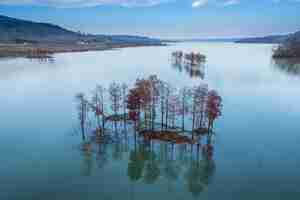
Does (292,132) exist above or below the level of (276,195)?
above

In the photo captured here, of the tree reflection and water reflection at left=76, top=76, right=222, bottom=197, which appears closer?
the tree reflection

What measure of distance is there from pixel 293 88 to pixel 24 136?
42987 mm

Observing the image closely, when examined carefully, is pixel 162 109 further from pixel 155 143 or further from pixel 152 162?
pixel 152 162

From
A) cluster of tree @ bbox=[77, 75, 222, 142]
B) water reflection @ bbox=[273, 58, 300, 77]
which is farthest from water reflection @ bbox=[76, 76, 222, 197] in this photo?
water reflection @ bbox=[273, 58, 300, 77]

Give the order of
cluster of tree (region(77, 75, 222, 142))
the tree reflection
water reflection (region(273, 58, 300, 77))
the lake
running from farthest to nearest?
water reflection (region(273, 58, 300, 77)) → cluster of tree (region(77, 75, 222, 142)) → the tree reflection → the lake

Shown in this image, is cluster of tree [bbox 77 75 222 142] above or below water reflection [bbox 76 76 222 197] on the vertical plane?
above

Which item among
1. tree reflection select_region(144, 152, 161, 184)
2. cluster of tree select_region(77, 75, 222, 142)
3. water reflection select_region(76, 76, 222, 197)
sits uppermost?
cluster of tree select_region(77, 75, 222, 142)

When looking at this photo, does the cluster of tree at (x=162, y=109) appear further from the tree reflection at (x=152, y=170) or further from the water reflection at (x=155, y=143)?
the tree reflection at (x=152, y=170)

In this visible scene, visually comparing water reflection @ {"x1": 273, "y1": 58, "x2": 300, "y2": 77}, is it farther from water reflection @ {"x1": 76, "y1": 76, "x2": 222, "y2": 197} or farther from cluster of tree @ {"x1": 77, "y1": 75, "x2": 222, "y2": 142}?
water reflection @ {"x1": 76, "y1": 76, "x2": 222, "y2": 197}

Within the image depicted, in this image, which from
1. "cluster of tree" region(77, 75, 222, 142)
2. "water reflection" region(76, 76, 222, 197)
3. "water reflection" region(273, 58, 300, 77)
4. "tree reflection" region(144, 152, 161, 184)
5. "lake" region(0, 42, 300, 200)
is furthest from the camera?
"water reflection" region(273, 58, 300, 77)

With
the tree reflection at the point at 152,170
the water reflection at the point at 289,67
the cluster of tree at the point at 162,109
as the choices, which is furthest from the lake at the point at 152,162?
the water reflection at the point at 289,67

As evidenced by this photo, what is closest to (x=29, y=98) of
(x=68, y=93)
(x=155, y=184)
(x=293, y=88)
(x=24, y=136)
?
(x=68, y=93)

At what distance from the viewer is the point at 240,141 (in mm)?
24375

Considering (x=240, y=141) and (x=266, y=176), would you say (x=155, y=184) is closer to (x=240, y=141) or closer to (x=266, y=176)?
(x=266, y=176)
